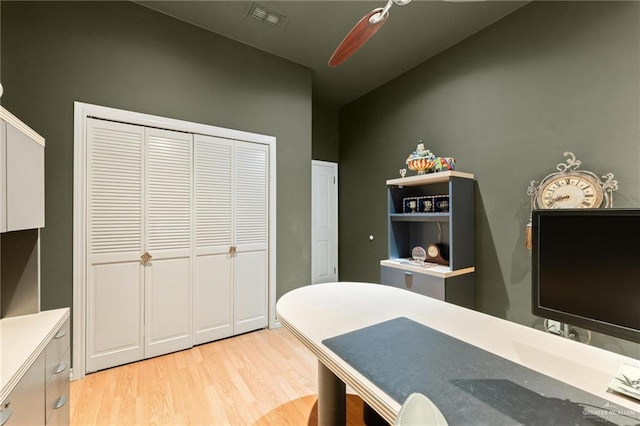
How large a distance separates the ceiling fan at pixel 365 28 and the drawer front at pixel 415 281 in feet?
6.46

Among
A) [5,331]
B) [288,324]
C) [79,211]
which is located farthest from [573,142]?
[79,211]

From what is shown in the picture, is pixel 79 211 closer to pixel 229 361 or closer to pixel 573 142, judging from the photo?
pixel 229 361

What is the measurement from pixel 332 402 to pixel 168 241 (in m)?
1.99

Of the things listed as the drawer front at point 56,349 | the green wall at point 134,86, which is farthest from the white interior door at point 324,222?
the drawer front at point 56,349

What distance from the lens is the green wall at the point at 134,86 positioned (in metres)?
2.02

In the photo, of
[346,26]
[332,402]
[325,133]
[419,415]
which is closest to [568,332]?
[332,402]

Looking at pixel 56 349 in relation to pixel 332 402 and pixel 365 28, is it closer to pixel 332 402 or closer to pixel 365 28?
pixel 332 402

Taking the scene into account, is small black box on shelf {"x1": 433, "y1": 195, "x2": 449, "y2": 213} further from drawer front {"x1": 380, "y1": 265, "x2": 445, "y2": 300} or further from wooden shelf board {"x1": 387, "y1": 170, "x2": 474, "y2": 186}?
drawer front {"x1": 380, "y1": 265, "x2": 445, "y2": 300}

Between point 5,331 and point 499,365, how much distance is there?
207 cm

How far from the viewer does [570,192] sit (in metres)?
2.00

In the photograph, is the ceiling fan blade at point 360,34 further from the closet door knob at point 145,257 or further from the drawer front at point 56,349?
the closet door knob at point 145,257

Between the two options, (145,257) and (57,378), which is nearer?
(57,378)

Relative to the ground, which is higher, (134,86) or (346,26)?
(346,26)

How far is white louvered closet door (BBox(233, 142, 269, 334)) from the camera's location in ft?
9.37
